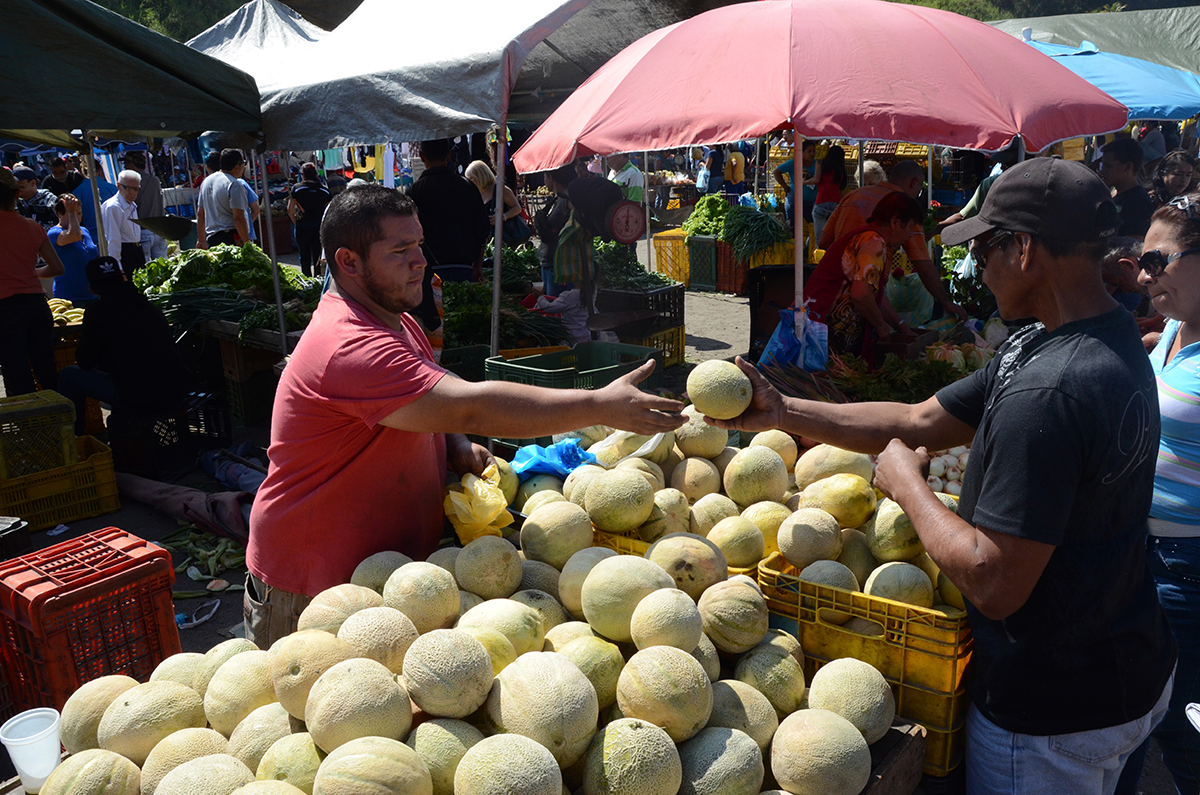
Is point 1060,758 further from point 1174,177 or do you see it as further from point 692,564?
point 1174,177

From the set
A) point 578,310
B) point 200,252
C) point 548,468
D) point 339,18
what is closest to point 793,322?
point 548,468

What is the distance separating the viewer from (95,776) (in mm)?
1759

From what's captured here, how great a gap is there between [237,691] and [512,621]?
0.67 metres

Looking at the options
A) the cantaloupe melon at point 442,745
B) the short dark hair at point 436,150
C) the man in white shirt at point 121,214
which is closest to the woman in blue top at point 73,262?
the man in white shirt at point 121,214

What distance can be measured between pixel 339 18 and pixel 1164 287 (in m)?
10.7

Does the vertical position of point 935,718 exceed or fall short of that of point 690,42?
it falls short

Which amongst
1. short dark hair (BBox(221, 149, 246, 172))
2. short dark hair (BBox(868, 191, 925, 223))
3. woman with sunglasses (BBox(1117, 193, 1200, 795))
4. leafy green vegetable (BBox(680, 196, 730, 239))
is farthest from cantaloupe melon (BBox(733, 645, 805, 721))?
leafy green vegetable (BBox(680, 196, 730, 239))

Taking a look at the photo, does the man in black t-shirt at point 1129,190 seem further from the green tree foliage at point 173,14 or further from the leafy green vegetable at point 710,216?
the green tree foliage at point 173,14

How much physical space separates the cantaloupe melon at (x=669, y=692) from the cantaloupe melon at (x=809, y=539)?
0.72 metres

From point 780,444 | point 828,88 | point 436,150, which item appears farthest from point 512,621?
point 436,150

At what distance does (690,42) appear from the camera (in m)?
5.27

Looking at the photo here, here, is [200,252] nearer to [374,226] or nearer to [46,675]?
[46,675]

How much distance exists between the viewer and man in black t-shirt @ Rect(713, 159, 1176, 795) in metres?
1.71

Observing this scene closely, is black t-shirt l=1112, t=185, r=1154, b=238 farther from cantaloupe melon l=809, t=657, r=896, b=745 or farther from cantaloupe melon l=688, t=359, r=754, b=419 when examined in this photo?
cantaloupe melon l=809, t=657, r=896, b=745
